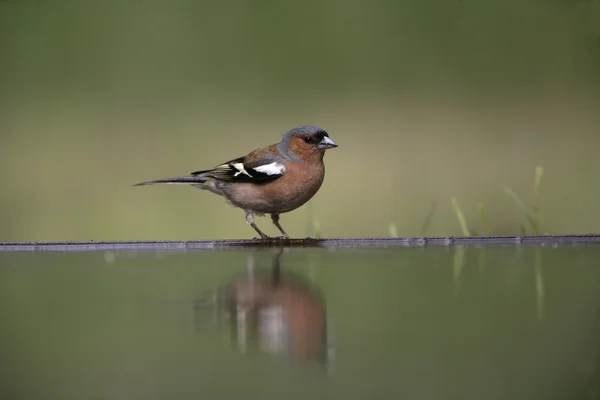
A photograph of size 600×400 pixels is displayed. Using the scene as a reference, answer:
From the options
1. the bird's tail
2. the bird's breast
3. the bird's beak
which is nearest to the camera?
the bird's breast

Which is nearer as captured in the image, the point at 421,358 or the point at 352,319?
the point at 421,358

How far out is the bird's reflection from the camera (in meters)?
1.70

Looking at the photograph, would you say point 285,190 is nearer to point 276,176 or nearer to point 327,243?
point 276,176

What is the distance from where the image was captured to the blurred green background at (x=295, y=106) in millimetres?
5699

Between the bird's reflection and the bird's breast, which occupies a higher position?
the bird's breast

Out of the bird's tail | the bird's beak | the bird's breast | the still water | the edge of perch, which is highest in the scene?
the bird's beak

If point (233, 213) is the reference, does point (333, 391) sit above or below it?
below

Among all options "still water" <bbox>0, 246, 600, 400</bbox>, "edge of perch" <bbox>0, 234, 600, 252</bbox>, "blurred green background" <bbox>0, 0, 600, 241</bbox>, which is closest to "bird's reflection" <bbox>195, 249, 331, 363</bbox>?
"still water" <bbox>0, 246, 600, 400</bbox>

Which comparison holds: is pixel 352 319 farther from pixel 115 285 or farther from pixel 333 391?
pixel 115 285

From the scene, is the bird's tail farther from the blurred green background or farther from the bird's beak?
the blurred green background

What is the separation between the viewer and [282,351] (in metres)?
1.66

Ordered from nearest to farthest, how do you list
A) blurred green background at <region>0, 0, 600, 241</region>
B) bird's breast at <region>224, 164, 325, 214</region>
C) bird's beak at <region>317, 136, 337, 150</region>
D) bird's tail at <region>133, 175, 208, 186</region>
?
1. bird's breast at <region>224, 164, 325, 214</region>
2. bird's beak at <region>317, 136, 337, 150</region>
3. bird's tail at <region>133, 175, 208, 186</region>
4. blurred green background at <region>0, 0, 600, 241</region>

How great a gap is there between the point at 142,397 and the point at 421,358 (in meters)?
0.49

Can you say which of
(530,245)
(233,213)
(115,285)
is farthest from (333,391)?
(233,213)
